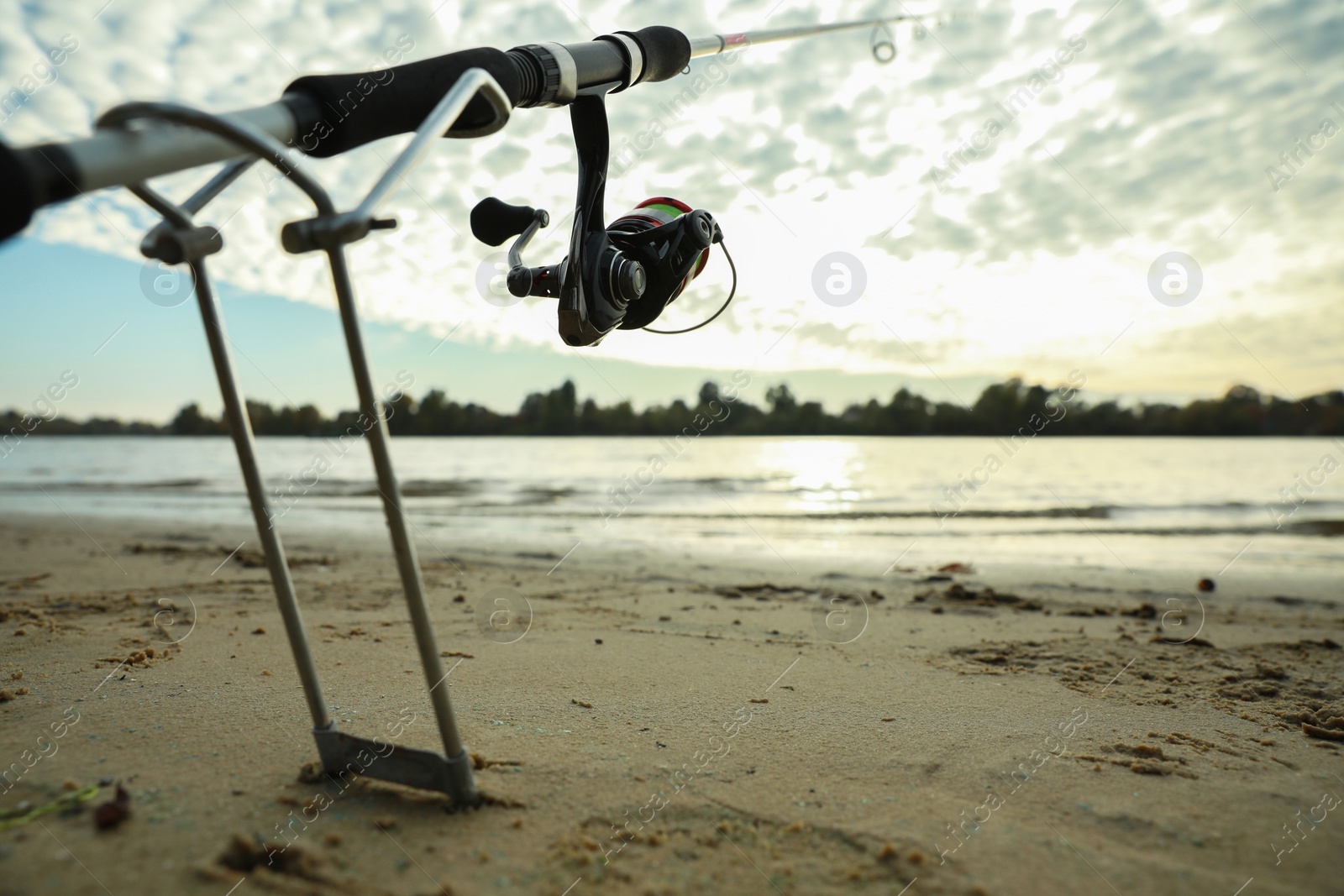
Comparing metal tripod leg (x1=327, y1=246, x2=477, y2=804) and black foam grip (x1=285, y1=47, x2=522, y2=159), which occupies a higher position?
black foam grip (x1=285, y1=47, x2=522, y2=159)

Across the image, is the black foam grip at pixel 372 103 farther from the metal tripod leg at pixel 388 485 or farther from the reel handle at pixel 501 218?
the reel handle at pixel 501 218

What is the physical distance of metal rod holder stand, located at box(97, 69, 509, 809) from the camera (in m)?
1.56

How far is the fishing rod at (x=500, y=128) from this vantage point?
4.26 ft

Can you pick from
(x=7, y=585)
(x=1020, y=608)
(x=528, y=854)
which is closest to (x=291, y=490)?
(x=7, y=585)

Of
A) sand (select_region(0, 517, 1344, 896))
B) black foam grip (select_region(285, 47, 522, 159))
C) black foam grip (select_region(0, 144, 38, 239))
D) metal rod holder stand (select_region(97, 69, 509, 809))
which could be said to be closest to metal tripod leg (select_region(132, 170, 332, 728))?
metal rod holder stand (select_region(97, 69, 509, 809))

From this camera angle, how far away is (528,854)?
74.0 inches

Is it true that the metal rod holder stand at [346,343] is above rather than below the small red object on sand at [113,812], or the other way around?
above

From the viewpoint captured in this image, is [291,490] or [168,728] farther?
[291,490]

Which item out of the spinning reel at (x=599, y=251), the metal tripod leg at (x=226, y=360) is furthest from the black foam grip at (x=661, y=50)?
the metal tripod leg at (x=226, y=360)

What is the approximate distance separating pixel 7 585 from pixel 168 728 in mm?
4736

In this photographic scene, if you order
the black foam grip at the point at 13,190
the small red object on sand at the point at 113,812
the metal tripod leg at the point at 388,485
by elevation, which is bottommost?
the small red object on sand at the point at 113,812

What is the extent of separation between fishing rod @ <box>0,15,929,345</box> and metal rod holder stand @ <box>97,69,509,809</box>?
0.02 meters

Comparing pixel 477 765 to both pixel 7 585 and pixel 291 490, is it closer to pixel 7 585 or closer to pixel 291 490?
pixel 7 585

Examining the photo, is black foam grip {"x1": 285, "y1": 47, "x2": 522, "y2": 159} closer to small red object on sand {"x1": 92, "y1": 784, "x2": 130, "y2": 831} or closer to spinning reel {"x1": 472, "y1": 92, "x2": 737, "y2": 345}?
spinning reel {"x1": 472, "y1": 92, "x2": 737, "y2": 345}
